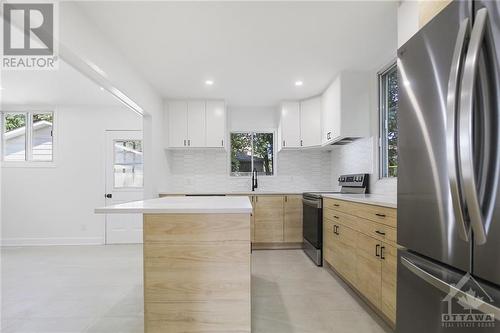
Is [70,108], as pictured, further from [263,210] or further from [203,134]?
[263,210]

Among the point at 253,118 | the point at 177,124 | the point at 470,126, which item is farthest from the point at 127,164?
the point at 470,126

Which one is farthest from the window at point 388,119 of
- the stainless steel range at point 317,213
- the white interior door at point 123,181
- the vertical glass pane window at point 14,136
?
the vertical glass pane window at point 14,136

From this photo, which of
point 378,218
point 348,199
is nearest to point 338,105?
point 348,199

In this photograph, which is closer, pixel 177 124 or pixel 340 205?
pixel 340 205

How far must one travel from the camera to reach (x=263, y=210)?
4.36 meters

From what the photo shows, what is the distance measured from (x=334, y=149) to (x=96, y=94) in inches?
159

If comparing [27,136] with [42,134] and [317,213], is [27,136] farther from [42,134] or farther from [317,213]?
[317,213]

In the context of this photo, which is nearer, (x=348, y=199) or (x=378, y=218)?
(x=378, y=218)

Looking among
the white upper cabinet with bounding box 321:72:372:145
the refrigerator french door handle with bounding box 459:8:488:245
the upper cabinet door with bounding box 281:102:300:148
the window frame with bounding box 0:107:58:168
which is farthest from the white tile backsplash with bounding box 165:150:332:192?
the refrigerator french door handle with bounding box 459:8:488:245

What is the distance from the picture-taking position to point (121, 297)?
8.52 ft

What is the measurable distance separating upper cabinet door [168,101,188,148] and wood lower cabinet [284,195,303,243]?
2011 mm

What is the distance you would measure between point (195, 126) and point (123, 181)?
5.71 ft

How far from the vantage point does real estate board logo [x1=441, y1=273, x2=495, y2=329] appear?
86 centimetres

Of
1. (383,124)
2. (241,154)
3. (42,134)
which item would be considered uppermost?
(42,134)
